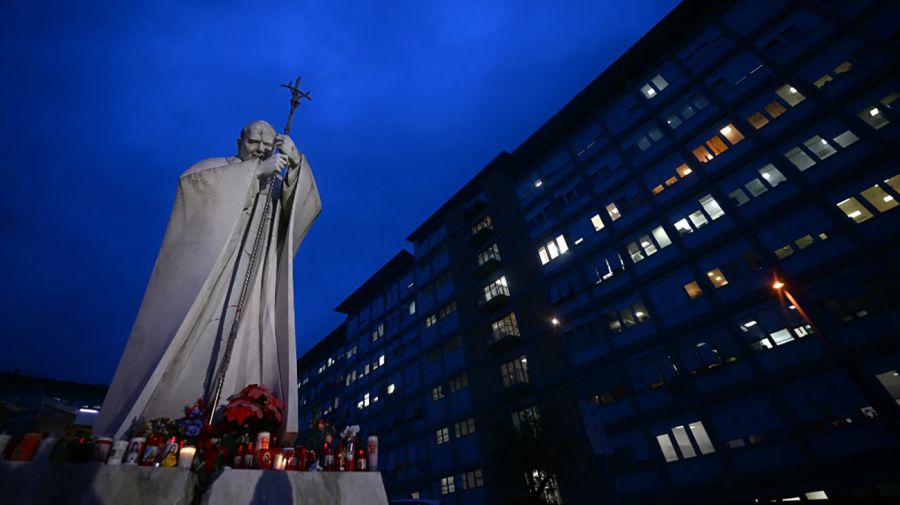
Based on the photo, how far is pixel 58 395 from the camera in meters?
36.3

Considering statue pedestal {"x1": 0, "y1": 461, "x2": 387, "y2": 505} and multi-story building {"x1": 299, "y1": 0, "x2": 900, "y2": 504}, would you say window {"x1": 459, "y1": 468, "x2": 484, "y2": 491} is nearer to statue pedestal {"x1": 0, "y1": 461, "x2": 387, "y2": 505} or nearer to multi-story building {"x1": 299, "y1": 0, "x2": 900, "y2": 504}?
multi-story building {"x1": 299, "y1": 0, "x2": 900, "y2": 504}

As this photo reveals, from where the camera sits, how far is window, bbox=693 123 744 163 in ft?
66.1

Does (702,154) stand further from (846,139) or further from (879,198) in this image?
(879,198)

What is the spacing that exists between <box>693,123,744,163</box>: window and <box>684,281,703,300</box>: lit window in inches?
268

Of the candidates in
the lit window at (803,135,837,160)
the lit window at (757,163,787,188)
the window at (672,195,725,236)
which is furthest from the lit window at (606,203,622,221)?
the lit window at (803,135,837,160)

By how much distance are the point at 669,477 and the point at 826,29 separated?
2200cm

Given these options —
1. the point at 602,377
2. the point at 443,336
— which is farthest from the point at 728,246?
the point at 443,336

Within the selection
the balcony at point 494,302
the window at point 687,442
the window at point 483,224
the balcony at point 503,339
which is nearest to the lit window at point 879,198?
the window at point 687,442

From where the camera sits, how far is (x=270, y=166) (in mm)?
6738

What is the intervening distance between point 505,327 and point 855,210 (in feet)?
61.8

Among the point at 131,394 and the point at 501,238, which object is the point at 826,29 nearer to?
the point at 501,238

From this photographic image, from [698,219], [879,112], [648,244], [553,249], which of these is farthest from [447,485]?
[879,112]

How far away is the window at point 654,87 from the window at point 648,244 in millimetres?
9429

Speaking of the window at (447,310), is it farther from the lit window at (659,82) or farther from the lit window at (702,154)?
the lit window at (659,82)
